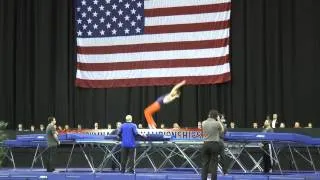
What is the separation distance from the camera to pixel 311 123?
24094 millimetres

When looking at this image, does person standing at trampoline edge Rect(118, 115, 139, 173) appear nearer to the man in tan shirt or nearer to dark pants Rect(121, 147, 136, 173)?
dark pants Rect(121, 147, 136, 173)

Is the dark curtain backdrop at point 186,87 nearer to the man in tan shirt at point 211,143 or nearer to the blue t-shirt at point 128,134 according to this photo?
the blue t-shirt at point 128,134

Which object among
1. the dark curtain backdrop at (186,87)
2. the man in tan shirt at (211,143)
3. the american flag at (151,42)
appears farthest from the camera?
the american flag at (151,42)

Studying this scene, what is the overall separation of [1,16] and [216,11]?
11.1 m

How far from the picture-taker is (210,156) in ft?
43.4

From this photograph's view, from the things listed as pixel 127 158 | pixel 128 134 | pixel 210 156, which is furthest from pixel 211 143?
pixel 127 158

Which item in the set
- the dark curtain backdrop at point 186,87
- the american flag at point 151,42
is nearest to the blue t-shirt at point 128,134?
the american flag at point 151,42

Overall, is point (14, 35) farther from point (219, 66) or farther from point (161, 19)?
point (219, 66)

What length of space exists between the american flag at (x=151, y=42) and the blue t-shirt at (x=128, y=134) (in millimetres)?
9901

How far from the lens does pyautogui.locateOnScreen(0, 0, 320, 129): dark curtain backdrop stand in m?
24.5

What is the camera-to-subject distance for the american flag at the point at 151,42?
25.3 m

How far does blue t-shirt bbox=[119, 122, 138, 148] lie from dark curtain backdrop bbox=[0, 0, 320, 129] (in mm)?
10339

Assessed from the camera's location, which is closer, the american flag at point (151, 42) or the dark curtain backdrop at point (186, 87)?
the dark curtain backdrop at point (186, 87)

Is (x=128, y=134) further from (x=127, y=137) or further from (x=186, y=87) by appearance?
(x=186, y=87)
